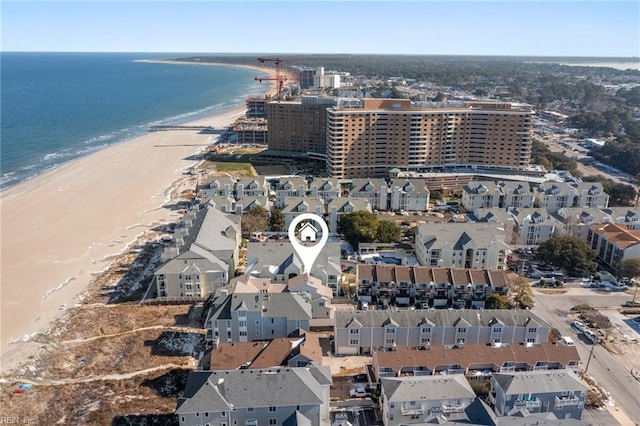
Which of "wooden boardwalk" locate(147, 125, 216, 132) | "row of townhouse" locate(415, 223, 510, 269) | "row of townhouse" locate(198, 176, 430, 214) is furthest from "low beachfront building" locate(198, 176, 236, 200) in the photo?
"wooden boardwalk" locate(147, 125, 216, 132)

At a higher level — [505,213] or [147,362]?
[505,213]

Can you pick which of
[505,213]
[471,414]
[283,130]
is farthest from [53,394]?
[283,130]

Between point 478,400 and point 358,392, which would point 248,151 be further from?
point 478,400

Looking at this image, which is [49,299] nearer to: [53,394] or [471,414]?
[53,394]

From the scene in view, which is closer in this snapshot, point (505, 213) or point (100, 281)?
point (100, 281)

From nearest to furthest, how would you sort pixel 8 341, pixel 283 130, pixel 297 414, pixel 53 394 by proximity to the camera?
pixel 297 414 → pixel 53 394 → pixel 8 341 → pixel 283 130

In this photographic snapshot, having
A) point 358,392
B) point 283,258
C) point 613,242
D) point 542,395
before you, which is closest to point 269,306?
point 283,258

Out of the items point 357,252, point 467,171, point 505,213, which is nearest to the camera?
point 357,252

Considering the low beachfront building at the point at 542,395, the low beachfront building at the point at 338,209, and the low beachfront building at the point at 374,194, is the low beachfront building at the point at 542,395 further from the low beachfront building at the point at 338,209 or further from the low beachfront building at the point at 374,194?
Result: the low beachfront building at the point at 374,194
